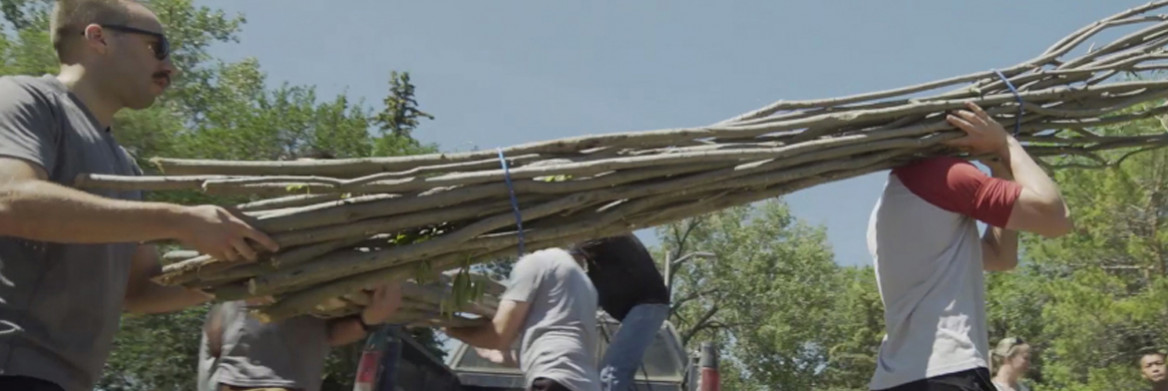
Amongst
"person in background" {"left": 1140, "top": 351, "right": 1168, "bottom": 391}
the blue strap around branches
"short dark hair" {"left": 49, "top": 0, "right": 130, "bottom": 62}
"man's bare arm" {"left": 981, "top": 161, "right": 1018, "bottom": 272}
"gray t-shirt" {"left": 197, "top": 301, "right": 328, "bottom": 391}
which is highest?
"short dark hair" {"left": 49, "top": 0, "right": 130, "bottom": 62}

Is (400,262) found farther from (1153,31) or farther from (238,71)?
(238,71)

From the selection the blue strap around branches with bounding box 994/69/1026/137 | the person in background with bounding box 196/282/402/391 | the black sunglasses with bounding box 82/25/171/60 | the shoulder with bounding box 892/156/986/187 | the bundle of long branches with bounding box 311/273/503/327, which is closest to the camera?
the black sunglasses with bounding box 82/25/171/60

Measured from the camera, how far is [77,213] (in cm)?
283

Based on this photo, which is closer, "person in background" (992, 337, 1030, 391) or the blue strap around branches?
the blue strap around branches

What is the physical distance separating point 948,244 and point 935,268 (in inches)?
2.8

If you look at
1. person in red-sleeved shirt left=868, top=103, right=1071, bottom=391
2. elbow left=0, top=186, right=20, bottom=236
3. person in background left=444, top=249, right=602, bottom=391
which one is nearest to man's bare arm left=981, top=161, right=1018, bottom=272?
person in red-sleeved shirt left=868, top=103, right=1071, bottom=391

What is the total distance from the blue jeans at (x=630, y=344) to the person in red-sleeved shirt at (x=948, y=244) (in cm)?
257

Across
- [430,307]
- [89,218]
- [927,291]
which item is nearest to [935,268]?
[927,291]

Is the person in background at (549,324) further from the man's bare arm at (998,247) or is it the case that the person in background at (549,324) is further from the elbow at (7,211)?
the elbow at (7,211)

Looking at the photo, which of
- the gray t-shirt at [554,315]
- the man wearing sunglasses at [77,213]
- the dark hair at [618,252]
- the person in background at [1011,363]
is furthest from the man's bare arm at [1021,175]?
the person in background at [1011,363]

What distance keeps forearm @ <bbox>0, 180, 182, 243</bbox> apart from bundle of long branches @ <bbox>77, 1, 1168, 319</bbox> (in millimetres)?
149

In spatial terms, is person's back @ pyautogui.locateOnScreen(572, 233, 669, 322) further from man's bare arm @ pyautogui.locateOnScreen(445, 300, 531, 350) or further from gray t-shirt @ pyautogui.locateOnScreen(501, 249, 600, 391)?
man's bare arm @ pyautogui.locateOnScreen(445, 300, 531, 350)

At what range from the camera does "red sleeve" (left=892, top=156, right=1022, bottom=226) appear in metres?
3.67

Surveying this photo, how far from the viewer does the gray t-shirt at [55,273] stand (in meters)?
2.95
